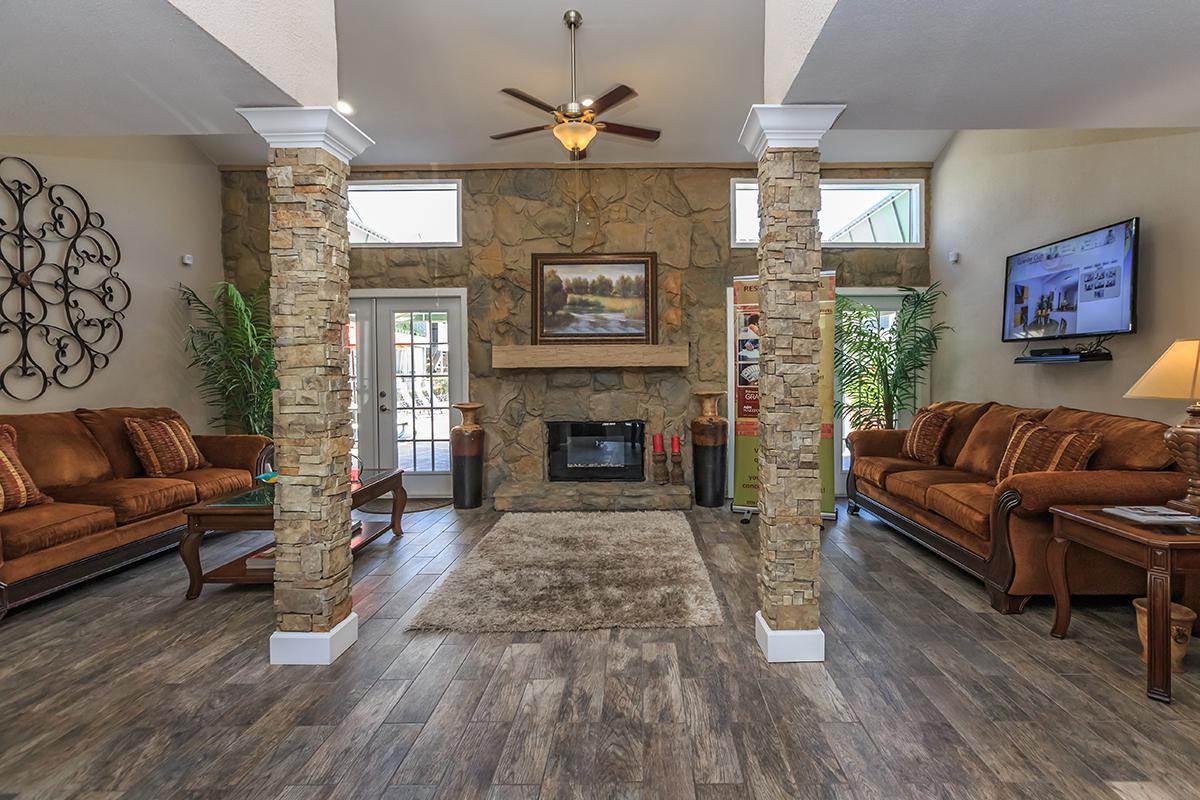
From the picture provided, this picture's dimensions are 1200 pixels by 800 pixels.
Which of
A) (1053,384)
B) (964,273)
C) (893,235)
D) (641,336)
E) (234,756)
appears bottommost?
(234,756)

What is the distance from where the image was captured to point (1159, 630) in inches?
91.4

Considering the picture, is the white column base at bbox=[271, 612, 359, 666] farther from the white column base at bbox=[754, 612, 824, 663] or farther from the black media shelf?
the black media shelf

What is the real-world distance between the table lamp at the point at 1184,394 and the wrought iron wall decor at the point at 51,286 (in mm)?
6471

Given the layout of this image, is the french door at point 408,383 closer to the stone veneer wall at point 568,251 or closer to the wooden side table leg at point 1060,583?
the stone veneer wall at point 568,251

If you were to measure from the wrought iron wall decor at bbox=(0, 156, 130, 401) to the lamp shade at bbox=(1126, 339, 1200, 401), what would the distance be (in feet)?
21.2

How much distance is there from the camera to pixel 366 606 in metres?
3.36

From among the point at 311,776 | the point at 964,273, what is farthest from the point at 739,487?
the point at 311,776

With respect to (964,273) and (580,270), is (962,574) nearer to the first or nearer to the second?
(964,273)

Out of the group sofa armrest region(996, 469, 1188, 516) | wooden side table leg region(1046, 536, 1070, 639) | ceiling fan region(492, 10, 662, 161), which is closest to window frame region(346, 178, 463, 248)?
ceiling fan region(492, 10, 662, 161)

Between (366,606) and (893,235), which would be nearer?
(366,606)

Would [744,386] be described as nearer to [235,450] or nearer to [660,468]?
[660,468]

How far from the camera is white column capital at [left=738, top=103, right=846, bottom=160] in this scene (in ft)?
8.48

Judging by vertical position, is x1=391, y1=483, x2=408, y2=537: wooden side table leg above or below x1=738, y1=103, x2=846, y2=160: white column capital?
below

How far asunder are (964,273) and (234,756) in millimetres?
5976
